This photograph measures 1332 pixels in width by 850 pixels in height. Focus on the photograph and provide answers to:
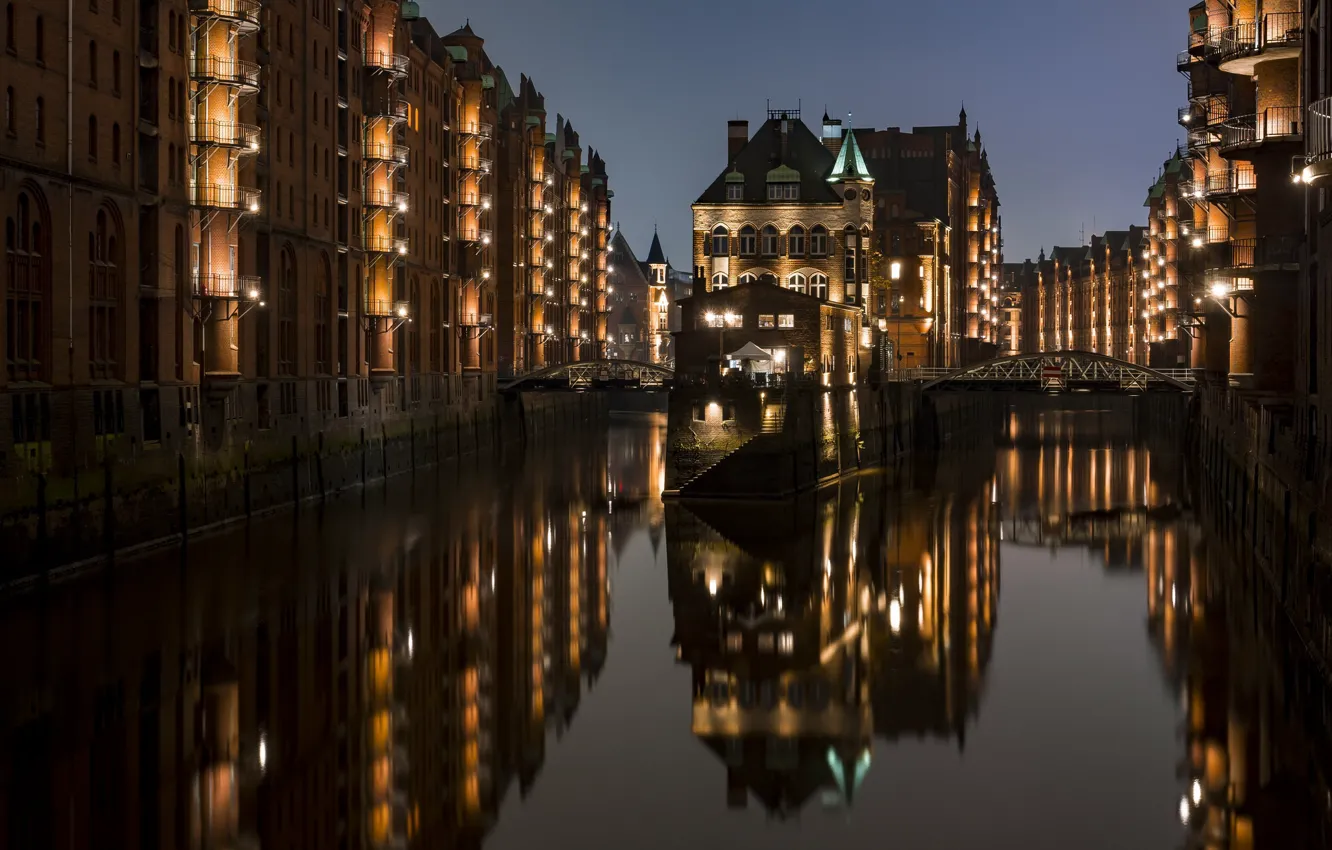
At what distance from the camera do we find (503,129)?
97000 millimetres

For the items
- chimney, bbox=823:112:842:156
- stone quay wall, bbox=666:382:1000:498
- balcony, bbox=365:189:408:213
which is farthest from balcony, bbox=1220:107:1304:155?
chimney, bbox=823:112:842:156

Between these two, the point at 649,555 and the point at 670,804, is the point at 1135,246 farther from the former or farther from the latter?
the point at 670,804

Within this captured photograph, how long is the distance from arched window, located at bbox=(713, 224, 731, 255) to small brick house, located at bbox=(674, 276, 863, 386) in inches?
550

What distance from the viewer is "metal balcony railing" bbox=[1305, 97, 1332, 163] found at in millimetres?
24562

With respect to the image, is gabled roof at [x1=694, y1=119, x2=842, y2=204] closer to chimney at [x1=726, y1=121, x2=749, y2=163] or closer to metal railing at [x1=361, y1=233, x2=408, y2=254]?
chimney at [x1=726, y1=121, x2=749, y2=163]

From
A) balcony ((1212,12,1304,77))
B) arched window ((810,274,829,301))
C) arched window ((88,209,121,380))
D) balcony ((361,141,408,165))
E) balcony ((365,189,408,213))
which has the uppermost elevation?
balcony ((361,141,408,165))

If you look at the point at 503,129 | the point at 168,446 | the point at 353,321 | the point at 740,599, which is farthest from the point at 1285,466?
the point at 503,129

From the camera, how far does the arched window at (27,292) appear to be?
3444cm

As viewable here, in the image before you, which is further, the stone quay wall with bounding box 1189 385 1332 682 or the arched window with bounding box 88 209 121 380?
the arched window with bounding box 88 209 121 380

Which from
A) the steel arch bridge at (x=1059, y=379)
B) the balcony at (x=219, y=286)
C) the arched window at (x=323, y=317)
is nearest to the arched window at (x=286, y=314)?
the arched window at (x=323, y=317)

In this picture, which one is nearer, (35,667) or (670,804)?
(670,804)

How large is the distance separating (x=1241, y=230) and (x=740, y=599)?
77.2 ft

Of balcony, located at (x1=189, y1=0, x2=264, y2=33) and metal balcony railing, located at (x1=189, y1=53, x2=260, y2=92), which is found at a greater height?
balcony, located at (x1=189, y1=0, x2=264, y2=33)

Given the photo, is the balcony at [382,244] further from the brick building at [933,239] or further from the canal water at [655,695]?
the brick building at [933,239]
